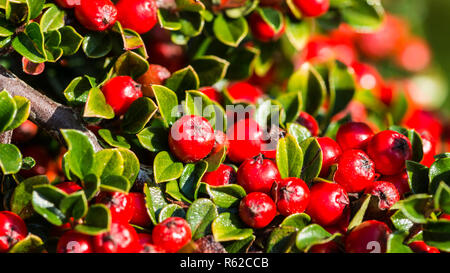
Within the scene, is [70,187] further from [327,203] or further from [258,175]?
[327,203]

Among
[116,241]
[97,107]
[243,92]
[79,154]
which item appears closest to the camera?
[116,241]

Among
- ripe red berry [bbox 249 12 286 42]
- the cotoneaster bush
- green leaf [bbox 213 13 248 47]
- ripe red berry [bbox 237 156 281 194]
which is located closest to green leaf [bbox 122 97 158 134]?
the cotoneaster bush

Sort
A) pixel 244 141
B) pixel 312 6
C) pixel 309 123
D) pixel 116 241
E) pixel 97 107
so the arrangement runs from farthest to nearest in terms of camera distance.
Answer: pixel 312 6 → pixel 309 123 → pixel 244 141 → pixel 97 107 → pixel 116 241

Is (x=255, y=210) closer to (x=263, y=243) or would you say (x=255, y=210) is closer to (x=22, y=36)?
(x=263, y=243)

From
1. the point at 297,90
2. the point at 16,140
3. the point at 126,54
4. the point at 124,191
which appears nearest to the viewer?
the point at 124,191

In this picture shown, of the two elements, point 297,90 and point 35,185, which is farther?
point 297,90

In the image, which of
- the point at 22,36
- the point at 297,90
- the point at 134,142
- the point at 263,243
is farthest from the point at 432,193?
the point at 22,36

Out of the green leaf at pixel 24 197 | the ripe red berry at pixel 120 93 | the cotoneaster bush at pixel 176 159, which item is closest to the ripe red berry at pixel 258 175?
the cotoneaster bush at pixel 176 159

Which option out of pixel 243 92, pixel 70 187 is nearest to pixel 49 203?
pixel 70 187
